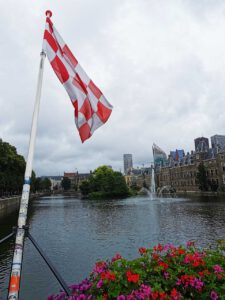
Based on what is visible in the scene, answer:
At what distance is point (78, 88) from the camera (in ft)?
25.7

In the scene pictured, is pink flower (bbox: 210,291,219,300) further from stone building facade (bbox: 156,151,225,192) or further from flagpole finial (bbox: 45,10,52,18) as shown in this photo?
stone building facade (bbox: 156,151,225,192)

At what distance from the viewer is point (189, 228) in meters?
29.3

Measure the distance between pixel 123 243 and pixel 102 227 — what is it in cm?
956

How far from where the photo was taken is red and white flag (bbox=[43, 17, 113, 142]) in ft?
25.4

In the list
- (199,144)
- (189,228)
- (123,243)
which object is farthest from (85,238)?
(199,144)

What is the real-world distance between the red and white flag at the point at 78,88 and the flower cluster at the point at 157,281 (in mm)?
3832

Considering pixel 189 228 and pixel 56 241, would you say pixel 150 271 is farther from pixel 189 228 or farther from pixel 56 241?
pixel 189 228

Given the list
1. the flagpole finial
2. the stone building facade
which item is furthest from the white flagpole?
the stone building facade

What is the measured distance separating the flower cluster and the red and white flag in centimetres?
383

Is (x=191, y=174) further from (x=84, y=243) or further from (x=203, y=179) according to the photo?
(x=84, y=243)

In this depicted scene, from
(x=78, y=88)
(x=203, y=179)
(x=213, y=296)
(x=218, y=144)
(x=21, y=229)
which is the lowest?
(x=213, y=296)

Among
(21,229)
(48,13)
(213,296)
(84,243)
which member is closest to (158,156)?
(84,243)

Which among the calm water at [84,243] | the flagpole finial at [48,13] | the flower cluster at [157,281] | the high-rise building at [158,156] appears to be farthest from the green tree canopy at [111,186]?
the flower cluster at [157,281]

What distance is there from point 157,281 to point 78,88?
5.29m
